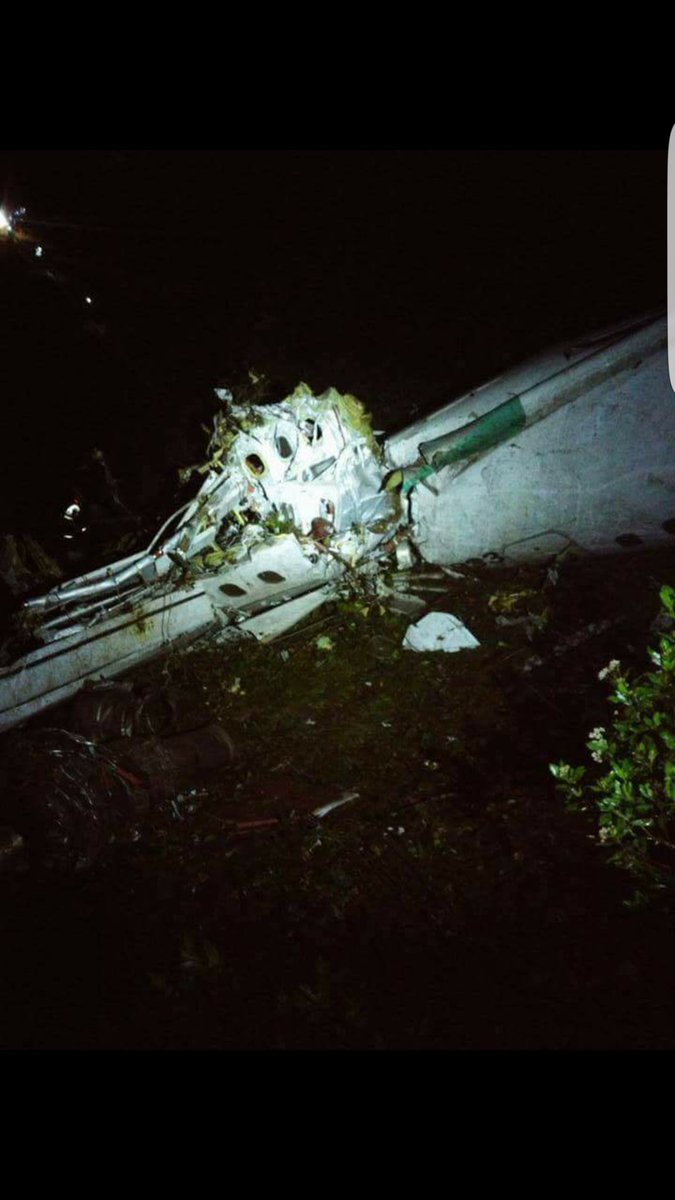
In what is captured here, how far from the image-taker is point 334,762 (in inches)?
189

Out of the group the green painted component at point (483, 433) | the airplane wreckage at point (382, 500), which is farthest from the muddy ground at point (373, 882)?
the green painted component at point (483, 433)

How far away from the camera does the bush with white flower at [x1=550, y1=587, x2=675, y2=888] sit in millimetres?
3035

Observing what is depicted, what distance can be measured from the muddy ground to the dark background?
92.1 inches

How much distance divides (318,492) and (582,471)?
229 centimetres

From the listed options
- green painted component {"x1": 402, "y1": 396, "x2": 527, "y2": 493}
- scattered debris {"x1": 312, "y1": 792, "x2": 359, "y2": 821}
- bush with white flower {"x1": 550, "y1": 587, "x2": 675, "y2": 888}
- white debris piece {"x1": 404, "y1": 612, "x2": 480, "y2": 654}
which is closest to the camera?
bush with white flower {"x1": 550, "y1": 587, "x2": 675, "y2": 888}

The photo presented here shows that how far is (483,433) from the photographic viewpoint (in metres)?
6.14

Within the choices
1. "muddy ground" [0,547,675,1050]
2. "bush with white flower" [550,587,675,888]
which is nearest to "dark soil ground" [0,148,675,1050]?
"muddy ground" [0,547,675,1050]

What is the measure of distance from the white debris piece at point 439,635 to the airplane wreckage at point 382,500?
635 mm

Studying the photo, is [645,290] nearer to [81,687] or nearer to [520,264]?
[520,264]

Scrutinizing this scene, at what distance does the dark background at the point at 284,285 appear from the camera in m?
5.74

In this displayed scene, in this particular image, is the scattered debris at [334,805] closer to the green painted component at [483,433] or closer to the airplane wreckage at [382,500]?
the airplane wreckage at [382,500]

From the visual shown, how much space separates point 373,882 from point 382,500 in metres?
3.69

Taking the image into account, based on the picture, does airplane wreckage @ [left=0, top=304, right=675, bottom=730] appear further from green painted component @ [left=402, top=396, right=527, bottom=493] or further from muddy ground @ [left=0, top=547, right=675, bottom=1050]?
muddy ground @ [left=0, top=547, right=675, bottom=1050]

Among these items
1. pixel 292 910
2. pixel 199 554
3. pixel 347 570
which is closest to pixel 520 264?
pixel 347 570
